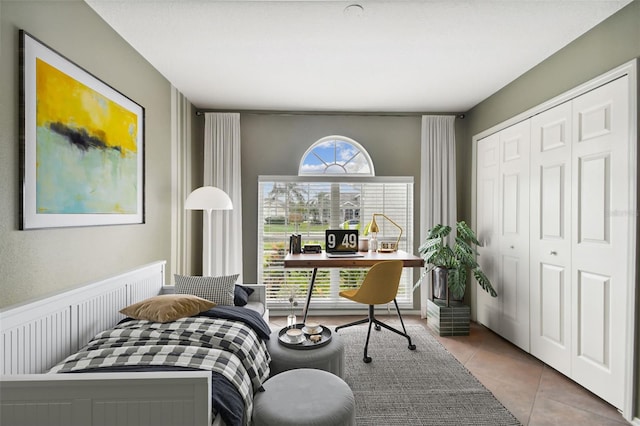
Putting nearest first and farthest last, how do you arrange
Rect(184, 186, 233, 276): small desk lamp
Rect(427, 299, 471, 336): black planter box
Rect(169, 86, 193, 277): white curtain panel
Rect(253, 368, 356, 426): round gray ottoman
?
Rect(253, 368, 356, 426): round gray ottoman, Rect(184, 186, 233, 276): small desk lamp, Rect(169, 86, 193, 277): white curtain panel, Rect(427, 299, 471, 336): black planter box

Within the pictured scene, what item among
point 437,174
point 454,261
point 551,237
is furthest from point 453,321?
point 437,174

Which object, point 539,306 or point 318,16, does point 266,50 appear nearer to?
point 318,16

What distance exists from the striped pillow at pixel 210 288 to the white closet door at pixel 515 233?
2.67m

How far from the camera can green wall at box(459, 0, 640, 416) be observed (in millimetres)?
2041

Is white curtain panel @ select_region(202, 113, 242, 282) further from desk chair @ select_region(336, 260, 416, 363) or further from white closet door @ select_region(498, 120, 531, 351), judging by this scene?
white closet door @ select_region(498, 120, 531, 351)

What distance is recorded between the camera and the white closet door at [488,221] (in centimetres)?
348

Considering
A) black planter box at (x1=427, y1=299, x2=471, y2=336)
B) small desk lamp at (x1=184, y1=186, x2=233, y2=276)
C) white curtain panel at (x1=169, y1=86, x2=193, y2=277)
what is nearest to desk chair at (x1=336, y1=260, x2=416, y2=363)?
black planter box at (x1=427, y1=299, x2=471, y2=336)

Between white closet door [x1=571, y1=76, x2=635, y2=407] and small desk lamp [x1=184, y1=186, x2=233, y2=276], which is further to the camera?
small desk lamp [x1=184, y1=186, x2=233, y2=276]

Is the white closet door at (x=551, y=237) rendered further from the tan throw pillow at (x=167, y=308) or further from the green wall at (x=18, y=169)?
the green wall at (x=18, y=169)

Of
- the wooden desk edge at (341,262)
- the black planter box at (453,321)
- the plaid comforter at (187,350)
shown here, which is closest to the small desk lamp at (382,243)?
the wooden desk edge at (341,262)

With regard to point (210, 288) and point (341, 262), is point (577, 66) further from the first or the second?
point (210, 288)

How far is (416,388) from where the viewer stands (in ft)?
7.90

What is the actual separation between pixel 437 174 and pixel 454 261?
118 cm

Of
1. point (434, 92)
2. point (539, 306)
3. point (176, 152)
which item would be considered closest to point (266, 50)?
point (176, 152)
